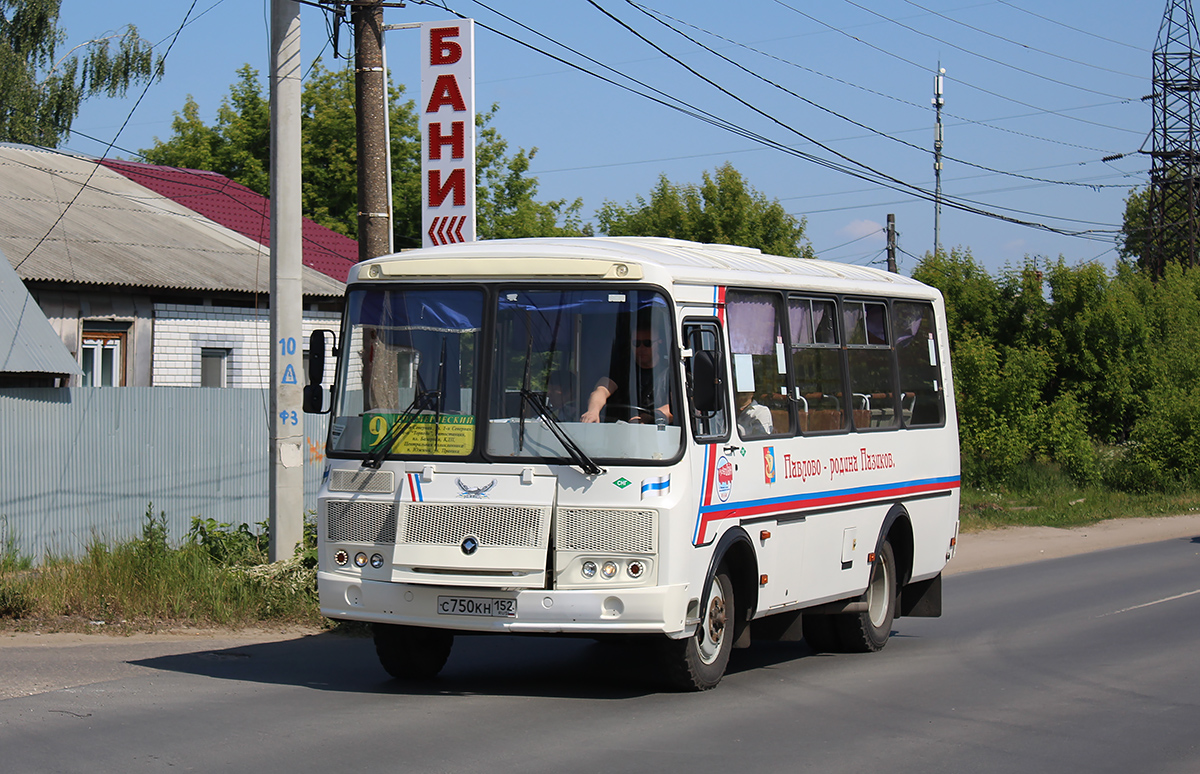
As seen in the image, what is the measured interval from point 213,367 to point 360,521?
561 inches

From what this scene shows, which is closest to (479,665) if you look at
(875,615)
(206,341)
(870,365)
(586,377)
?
(586,377)

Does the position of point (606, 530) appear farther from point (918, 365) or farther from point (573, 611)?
point (918, 365)

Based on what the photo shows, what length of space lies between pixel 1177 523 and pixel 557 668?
65.5ft

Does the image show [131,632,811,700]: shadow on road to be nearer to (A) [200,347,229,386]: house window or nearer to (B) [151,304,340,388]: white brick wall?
(B) [151,304,340,388]: white brick wall

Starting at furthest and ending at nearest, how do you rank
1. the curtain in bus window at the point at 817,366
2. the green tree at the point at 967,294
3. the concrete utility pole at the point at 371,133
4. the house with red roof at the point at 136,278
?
1. the green tree at the point at 967,294
2. the house with red roof at the point at 136,278
3. the concrete utility pole at the point at 371,133
4. the curtain in bus window at the point at 817,366

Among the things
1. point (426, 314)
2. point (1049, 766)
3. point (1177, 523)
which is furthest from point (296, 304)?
point (1177, 523)

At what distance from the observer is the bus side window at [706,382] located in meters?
8.48

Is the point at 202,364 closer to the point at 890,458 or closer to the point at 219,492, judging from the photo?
the point at 219,492

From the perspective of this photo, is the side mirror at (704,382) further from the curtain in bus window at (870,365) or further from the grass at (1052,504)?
the grass at (1052,504)

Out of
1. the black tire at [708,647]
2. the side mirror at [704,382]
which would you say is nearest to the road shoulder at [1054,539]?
the black tire at [708,647]

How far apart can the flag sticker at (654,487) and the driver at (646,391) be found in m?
0.38

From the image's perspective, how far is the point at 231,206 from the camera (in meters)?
29.3

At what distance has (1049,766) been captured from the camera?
7102 mm

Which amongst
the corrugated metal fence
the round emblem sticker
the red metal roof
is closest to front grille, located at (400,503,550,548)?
the round emblem sticker
